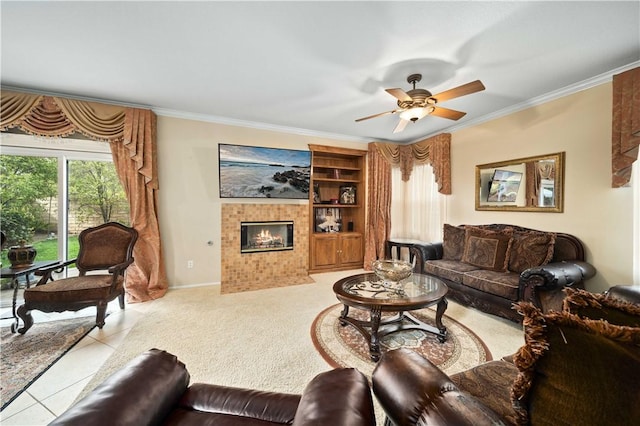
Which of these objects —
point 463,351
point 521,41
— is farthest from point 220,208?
point 521,41

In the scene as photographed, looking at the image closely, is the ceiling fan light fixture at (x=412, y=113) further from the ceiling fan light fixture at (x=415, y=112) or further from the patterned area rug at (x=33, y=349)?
the patterned area rug at (x=33, y=349)

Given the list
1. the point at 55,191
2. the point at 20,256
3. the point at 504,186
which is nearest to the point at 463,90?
the point at 504,186

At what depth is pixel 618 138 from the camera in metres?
2.35

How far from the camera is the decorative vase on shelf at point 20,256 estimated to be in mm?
2402

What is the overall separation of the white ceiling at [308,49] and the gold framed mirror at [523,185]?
30.7 inches

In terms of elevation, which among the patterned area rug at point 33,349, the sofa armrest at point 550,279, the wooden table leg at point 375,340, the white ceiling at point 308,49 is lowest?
the patterned area rug at point 33,349

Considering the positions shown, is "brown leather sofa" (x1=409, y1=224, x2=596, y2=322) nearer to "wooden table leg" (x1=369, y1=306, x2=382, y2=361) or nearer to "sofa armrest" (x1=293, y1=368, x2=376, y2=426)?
"wooden table leg" (x1=369, y1=306, x2=382, y2=361)

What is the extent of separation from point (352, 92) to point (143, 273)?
3534 millimetres

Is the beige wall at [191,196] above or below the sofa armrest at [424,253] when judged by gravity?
above

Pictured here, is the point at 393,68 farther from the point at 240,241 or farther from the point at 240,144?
the point at 240,241

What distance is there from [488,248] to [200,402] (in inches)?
132

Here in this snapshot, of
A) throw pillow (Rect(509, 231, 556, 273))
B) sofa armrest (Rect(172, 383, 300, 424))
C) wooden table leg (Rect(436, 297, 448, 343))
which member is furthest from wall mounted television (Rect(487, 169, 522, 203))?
sofa armrest (Rect(172, 383, 300, 424))

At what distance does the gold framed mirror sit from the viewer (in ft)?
9.46

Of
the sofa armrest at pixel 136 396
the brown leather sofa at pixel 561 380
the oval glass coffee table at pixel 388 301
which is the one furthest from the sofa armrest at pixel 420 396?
the oval glass coffee table at pixel 388 301
